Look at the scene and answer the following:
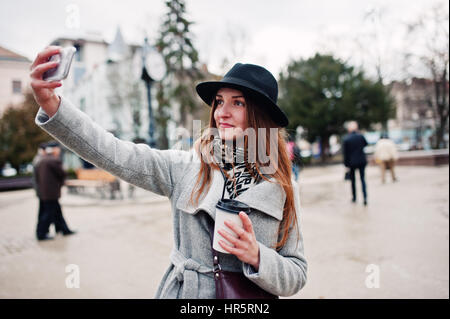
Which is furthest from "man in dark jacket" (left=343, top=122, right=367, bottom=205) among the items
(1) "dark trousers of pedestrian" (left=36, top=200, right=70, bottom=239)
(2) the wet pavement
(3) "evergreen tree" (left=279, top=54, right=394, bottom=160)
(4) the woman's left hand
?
(3) "evergreen tree" (left=279, top=54, right=394, bottom=160)

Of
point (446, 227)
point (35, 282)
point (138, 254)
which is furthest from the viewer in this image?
point (446, 227)

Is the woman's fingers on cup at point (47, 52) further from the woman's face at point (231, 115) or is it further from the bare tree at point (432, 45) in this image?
the bare tree at point (432, 45)

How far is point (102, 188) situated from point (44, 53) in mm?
11788

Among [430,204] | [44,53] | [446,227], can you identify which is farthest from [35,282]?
[430,204]

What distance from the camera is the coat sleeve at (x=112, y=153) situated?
3.99ft

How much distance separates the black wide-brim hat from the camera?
1.45 metres

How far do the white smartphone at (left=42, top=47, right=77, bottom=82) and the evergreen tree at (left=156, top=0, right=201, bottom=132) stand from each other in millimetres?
24238

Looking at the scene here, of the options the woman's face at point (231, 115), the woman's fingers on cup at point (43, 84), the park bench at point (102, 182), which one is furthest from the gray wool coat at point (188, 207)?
the park bench at point (102, 182)

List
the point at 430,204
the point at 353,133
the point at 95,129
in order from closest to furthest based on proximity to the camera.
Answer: the point at 95,129, the point at 430,204, the point at 353,133

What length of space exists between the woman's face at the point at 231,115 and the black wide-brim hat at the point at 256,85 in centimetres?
4

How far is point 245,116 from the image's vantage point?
1515mm
